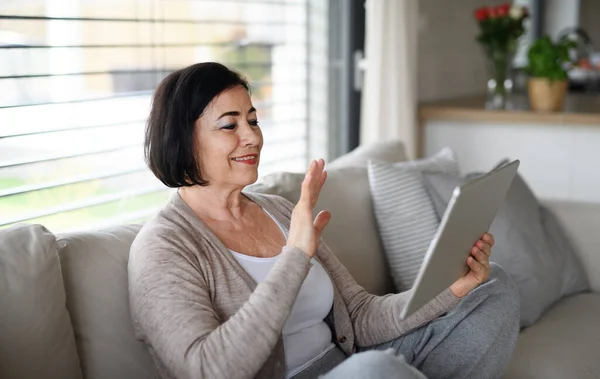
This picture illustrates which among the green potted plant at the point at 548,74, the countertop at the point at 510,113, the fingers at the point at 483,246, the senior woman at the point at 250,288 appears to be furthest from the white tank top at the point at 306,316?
the green potted plant at the point at 548,74

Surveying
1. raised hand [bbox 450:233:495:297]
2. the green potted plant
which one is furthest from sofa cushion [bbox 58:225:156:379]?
the green potted plant

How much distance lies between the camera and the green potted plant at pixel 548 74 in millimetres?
3703

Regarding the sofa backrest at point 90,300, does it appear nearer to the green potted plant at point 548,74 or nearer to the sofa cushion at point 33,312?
the sofa cushion at point 33,312

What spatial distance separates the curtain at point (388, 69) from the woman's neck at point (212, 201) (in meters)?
1.78

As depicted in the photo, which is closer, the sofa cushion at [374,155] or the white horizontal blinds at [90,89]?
the white horizontal blinds at [90,89]

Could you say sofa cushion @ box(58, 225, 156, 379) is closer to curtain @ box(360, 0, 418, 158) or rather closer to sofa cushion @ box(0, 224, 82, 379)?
sofa cushion @ box(0, 224, 82, 379)

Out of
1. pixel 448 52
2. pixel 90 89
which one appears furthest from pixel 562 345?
pixel 448 52

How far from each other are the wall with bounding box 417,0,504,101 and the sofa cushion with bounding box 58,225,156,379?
2633 mm

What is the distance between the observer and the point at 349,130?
12.1 ft

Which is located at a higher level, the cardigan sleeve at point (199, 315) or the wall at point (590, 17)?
the wall at point (590, 17)

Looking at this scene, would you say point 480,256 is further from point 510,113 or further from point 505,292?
point 510,113

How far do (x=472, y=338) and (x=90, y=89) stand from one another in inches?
54.0

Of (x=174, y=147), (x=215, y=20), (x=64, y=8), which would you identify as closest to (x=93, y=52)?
(x=64, y=8)

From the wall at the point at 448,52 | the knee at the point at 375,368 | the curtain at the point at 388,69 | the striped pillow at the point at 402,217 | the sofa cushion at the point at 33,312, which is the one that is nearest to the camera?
the knee at the point at 375,368
